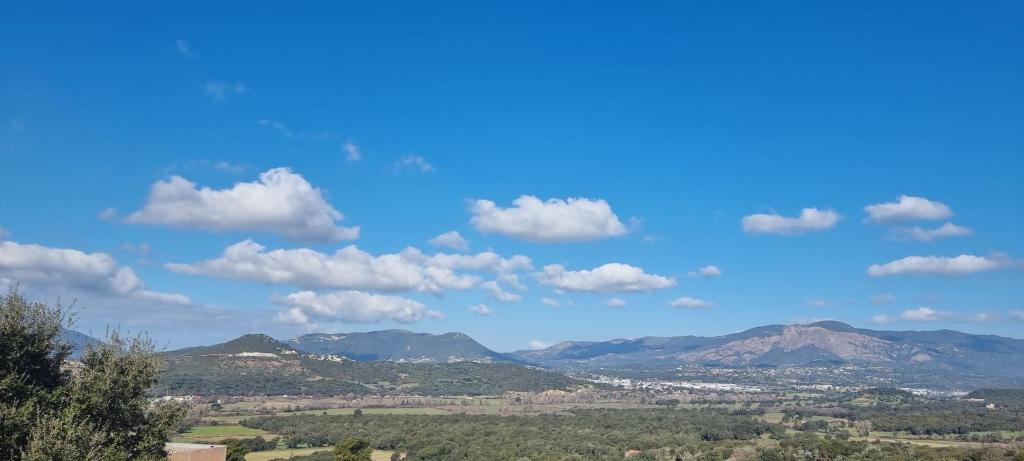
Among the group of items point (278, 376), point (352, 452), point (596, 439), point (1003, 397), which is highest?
point (278, 376)

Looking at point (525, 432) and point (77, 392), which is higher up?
point (77, 392)

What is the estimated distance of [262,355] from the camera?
584 feet

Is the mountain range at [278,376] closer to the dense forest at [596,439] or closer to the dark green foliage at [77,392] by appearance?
the dense forest at [596,439]

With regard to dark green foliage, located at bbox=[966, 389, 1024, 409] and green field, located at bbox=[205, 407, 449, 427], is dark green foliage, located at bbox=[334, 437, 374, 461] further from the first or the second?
dark green foliage, located at bbox=[966, 389, 1024, 409]

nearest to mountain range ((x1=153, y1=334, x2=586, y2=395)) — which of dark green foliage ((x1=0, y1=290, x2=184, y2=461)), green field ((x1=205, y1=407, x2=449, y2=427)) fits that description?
green field ((x1=205, y1=407, x2=449, y2=427))

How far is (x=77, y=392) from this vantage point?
20.7m

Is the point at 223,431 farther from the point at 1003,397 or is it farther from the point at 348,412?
the point at 1003,397

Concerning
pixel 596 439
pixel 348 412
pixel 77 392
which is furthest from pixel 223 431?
pixel 77 392

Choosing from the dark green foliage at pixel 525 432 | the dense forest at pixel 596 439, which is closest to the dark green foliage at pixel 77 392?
the dense forest at pixel 596 439

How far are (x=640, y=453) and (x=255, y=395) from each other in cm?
9671

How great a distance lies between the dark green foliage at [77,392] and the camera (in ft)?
57.7

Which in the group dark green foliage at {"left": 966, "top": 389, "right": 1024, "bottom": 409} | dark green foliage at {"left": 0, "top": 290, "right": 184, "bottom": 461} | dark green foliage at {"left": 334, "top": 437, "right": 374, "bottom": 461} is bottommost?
dark green foliage at {"left": 966, "top": 389, "right": 1024, "bottom": 409}

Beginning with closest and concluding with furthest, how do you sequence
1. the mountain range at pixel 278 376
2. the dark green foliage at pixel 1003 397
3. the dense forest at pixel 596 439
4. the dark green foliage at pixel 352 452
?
1. the dark green foliage at pixel 352 452
2. the dense forest at pixel 596 439
3. the dark green foliage at pixel 1003 397
4. the mountain range at pixel 278 376

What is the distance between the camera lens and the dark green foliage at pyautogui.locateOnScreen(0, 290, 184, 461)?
57.7 feet
